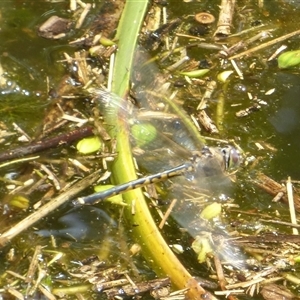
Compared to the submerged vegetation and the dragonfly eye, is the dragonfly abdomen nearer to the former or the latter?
the submerged vegetation

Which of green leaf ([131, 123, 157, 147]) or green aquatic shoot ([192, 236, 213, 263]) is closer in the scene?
green aquatic shoot ([192, 236, 213, 263])

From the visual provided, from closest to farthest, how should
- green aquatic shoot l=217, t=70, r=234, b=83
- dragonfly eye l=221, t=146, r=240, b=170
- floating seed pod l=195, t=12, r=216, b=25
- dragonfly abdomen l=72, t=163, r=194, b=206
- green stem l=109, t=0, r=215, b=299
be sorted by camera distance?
green stem l=109, t=0, r=215, b=299 → dragonfly abdomen l=72, t=163, r=194, b=206 → dragonfly eye l=221, t=146, r=240, b=170 → green aquatic shoot l=217, t=70, r=234, b=83 → floating seed pod l=195, t=12, r=216, b=25

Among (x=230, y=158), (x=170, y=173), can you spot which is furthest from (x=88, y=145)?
(x=230, y=158)

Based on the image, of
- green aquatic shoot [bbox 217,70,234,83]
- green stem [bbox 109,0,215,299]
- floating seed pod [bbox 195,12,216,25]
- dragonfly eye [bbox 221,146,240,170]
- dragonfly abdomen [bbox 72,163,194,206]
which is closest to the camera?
green stem [bbox 109,0,215,299]

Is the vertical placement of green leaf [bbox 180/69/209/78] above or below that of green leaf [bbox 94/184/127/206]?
above

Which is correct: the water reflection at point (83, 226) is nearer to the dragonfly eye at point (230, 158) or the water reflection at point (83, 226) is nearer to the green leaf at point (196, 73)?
the dragonfly eye at point (230, 158)

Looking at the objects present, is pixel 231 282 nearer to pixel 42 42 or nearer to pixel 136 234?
pixel 136 234

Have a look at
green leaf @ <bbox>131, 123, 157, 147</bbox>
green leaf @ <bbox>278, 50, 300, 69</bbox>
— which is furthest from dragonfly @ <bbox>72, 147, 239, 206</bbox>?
green leaf @ <bbox>278, 50, 300, 69</bbox>
